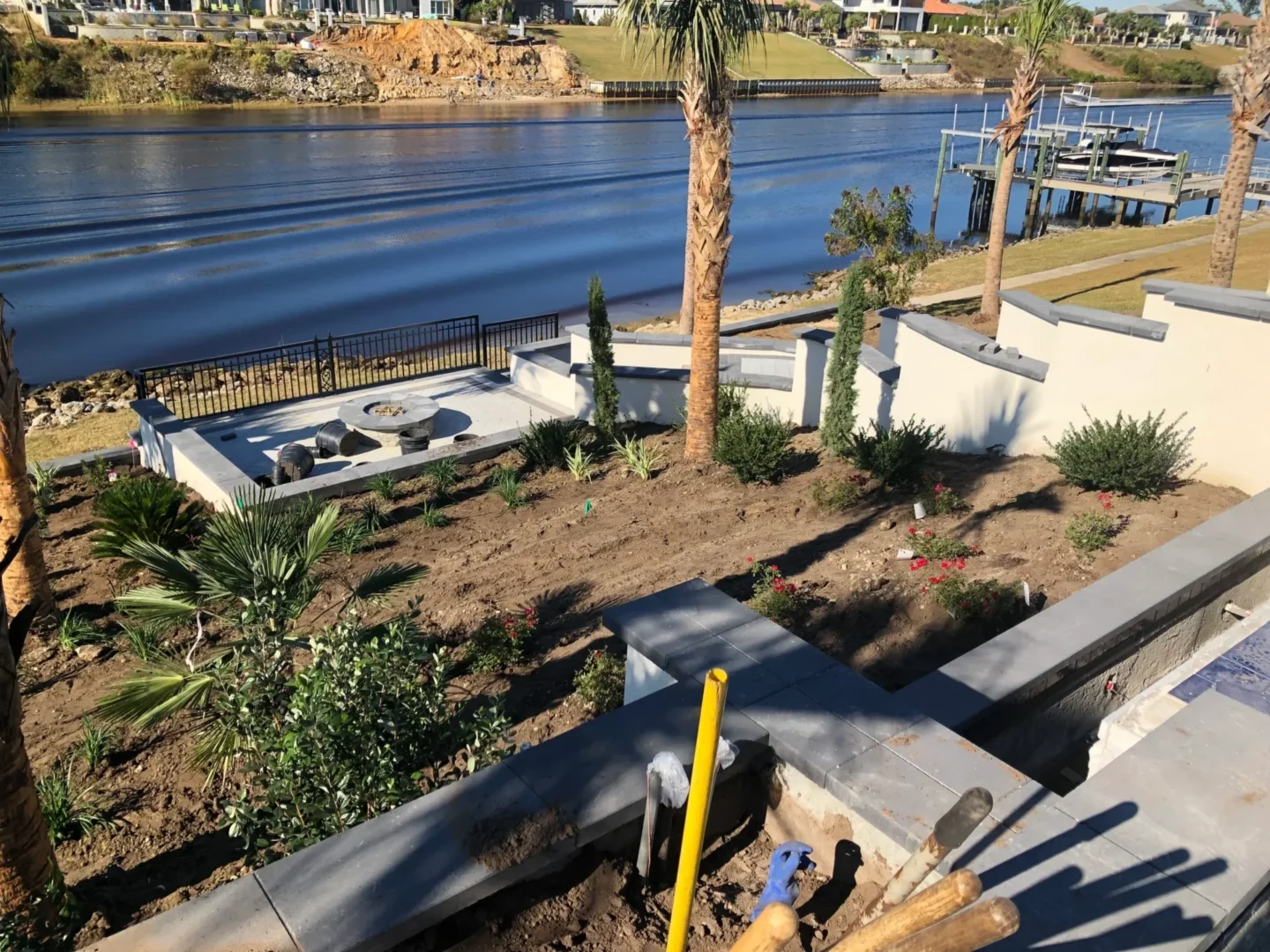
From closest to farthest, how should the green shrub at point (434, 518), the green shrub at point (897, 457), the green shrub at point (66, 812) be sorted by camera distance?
the green shrub at point (66, 812) → the green shrub at point (897, 457) → the green shrub at point (434, 518)

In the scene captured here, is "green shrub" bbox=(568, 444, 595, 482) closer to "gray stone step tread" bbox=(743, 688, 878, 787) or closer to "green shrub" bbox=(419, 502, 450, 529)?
"green shrub" bbox=(419, 502, 450, 529)

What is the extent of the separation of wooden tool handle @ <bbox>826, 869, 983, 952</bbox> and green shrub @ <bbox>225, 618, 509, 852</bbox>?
117 inches

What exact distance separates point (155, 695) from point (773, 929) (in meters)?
4.20

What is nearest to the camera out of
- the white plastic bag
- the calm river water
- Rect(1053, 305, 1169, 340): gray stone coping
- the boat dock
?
the white plastic bag

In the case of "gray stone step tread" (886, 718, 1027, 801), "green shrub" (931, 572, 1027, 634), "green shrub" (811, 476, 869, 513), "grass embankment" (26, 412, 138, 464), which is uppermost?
"gray stone step tread" (886, 718, 1027, 801)

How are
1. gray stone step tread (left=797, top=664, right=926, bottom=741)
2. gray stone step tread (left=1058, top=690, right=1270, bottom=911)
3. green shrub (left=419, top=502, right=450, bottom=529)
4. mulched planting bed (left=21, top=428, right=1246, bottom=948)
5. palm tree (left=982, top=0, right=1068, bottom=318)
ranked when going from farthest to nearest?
palm tree (left=982, top=0, right=1068, bottom=318) < green shrub (left=419, top=502, right=450, bottom=529) < mulched planting bed (left=21, top=428, right=1246, bottom=948) < gray stone step tread (left=797, top=664, right=926, bottom=741) < gray stone step tread (left=1058, top=690, right=1270, bottom=911)

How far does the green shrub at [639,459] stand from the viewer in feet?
40.2

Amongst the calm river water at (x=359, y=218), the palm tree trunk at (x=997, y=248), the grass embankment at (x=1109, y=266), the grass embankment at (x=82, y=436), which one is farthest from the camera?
the calm river water at (x=359, y=218)

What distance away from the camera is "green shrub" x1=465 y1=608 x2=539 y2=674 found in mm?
7629

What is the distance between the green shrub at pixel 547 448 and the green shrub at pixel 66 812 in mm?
7083

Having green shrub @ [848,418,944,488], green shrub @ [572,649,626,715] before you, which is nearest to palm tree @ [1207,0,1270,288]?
green shrub @ [848,418,944,488]

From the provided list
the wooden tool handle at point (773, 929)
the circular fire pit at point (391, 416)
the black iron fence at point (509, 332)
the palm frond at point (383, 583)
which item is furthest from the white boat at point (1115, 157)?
the wooden tool handle at point (773, 929)

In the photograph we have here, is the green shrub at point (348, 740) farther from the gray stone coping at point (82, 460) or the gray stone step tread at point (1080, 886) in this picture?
the gray stone coping at point (82, 460)

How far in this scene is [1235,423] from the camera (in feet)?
30.7
